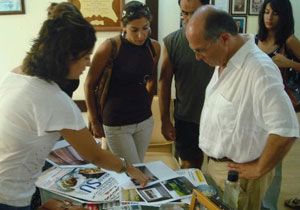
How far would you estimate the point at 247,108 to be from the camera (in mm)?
1321

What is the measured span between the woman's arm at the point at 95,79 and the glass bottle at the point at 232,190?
958 mm

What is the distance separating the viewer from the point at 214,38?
1340 millimetres

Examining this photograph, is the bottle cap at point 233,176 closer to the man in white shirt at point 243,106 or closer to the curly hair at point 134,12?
the man in white shirt at point 243,106

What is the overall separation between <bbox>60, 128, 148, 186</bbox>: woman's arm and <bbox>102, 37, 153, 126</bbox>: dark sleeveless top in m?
0.52

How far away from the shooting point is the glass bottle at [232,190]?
1.17 m

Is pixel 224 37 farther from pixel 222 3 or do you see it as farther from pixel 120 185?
pixel 222 3

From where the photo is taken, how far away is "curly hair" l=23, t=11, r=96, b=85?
1117mm

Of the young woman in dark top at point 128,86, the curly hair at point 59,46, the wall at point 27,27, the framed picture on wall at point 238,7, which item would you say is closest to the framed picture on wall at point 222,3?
the framed picture on wall at point 238,7

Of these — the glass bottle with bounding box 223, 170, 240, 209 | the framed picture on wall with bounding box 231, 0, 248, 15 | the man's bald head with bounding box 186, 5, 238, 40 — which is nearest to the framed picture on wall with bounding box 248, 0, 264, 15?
the framed picture on wall with bounding box 231, 0, 248, 15

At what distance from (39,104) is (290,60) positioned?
166 centimetres

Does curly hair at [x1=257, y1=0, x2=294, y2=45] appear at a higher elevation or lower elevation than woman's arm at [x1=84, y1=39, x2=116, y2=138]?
higher

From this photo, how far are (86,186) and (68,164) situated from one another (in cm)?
23

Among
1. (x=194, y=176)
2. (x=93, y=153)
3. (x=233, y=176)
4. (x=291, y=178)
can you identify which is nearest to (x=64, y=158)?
(x=93, y=153)

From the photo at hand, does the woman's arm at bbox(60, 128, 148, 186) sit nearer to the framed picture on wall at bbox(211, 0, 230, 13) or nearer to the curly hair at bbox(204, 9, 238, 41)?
the curly hair at bbox(204, 9, 238, 41)
